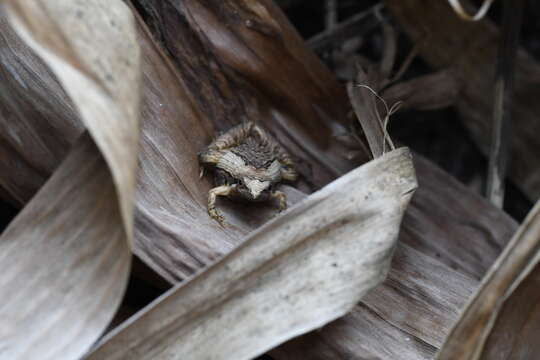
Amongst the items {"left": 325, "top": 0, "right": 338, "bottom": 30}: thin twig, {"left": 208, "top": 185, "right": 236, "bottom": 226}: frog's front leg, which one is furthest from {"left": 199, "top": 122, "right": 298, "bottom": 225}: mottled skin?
{"left": 325, "top": 0, "right": 338, "bottom": 30}: thin twig

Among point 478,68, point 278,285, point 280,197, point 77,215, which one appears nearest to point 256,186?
point 280,197

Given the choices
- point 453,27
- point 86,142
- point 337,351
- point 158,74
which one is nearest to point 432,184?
point 453,27

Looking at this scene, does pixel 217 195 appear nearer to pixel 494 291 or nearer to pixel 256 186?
pixel 256 186

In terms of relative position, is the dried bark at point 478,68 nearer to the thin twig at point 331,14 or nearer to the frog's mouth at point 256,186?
the thin twig at point 331,14

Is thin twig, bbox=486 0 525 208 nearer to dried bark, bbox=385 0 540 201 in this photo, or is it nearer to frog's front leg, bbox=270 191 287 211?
dried bark, bbox=385 0 540 201

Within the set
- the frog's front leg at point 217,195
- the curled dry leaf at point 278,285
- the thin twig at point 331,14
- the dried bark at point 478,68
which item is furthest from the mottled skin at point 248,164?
the dried bark at point 478,68
